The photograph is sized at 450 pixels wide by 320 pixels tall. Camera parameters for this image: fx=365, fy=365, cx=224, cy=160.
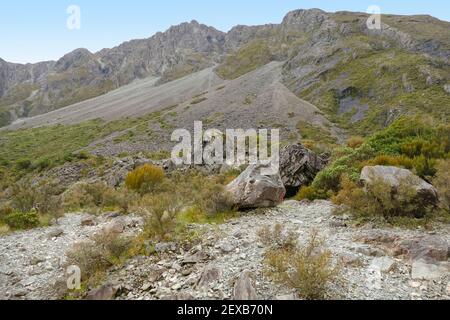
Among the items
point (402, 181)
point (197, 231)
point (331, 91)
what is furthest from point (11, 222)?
point (331, 91)

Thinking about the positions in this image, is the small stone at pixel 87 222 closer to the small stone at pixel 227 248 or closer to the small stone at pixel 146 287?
the small stone at pixel 227 248

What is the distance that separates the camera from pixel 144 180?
19.7m

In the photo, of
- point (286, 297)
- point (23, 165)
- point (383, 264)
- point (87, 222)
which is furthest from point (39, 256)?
point (23, 165)

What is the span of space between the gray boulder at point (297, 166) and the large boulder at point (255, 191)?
3101mm

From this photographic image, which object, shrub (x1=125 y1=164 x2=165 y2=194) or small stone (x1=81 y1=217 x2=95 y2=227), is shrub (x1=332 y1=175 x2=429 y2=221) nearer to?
small stone (x1=81 y1=217 x2=95 y2=227)

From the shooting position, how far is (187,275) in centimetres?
773

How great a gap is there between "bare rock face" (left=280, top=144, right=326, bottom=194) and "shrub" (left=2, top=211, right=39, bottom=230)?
10287 mm

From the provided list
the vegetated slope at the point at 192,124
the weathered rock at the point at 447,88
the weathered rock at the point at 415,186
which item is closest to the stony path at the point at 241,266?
the weathered rock at the point at 415,186

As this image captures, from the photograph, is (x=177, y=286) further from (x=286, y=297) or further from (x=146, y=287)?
(x=286, y=297)

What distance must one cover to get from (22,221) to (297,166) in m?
11.6

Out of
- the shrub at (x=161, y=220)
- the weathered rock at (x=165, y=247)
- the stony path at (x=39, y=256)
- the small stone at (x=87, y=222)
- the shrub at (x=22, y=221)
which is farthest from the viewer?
the shrub at (x=22, y=221)

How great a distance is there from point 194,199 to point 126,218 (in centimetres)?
260

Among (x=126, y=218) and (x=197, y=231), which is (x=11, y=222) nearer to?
(x=126, y=218)

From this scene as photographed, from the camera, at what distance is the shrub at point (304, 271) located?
645 cm
